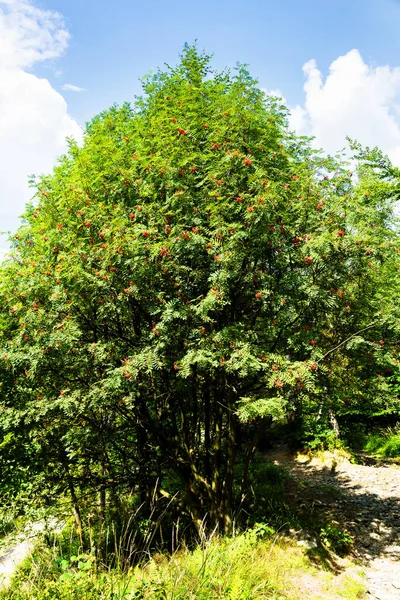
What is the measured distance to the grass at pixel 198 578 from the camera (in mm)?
3473

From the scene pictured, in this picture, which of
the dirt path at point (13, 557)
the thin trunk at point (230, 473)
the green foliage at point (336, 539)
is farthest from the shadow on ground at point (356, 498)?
the dirt path at point (13, 557)

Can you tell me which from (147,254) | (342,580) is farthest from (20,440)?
(342,580)

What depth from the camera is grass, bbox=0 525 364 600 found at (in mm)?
3473

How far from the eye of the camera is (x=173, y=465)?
25.4 feet

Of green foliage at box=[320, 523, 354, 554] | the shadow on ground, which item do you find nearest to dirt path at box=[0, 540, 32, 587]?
green foliage at box=[320, 523, 354, 554]

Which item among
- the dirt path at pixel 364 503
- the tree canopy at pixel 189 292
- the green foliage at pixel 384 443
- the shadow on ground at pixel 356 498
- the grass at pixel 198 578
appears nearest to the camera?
the grass at pixel 198 578

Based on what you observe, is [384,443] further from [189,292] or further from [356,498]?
[189,292]

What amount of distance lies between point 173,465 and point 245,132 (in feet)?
22.6

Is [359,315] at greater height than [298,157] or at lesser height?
lesser

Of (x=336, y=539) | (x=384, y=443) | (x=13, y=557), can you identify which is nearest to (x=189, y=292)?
(x=336, y=539)

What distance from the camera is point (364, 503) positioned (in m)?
9.94

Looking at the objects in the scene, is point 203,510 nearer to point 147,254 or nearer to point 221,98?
point 147,254

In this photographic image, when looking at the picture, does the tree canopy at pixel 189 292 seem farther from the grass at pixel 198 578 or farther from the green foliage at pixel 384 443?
the green foliage at pixel 384 443

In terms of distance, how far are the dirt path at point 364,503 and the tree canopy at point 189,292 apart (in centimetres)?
288
